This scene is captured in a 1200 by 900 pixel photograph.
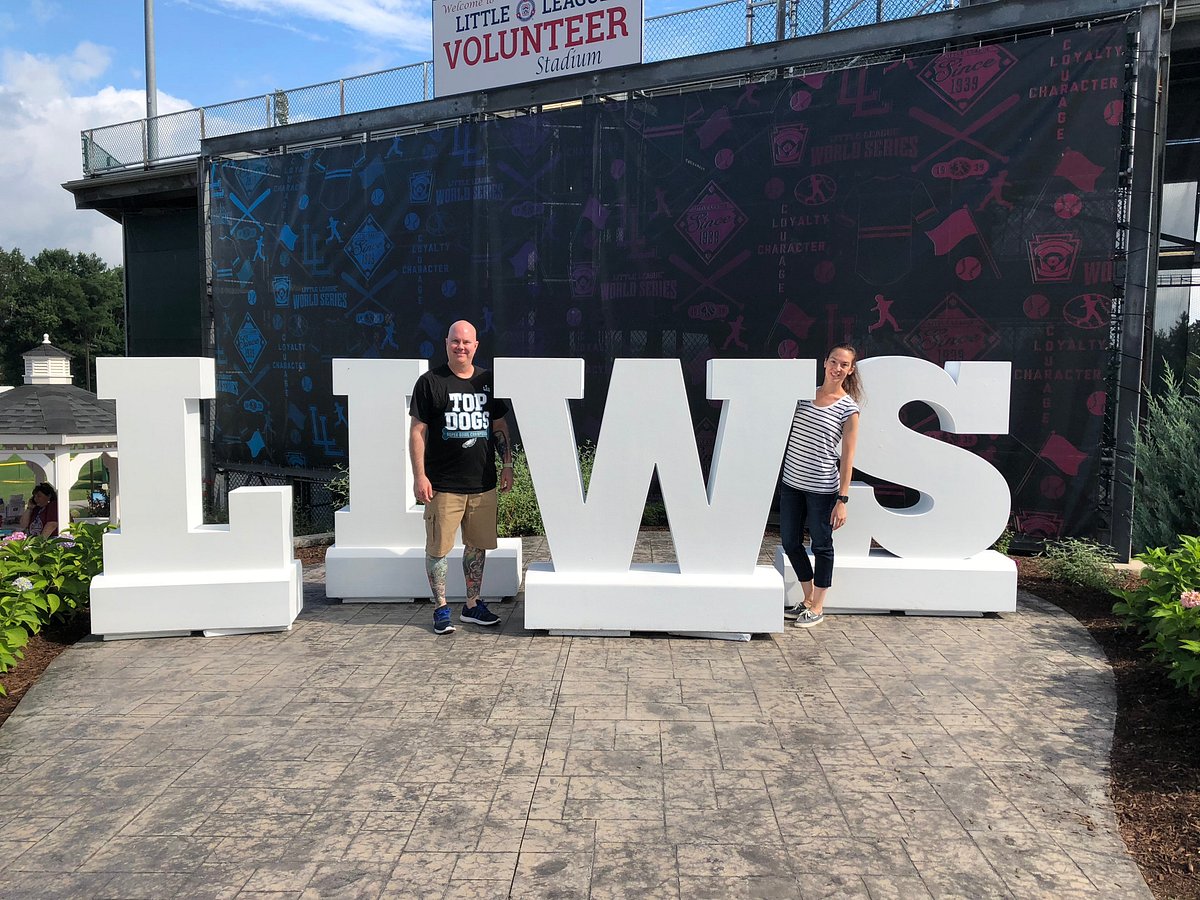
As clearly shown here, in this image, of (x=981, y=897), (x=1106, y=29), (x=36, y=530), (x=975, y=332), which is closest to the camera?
(x=981, y=897)

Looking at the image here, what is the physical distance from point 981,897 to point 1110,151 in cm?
757

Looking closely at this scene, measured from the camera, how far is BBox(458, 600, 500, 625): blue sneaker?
5.71m

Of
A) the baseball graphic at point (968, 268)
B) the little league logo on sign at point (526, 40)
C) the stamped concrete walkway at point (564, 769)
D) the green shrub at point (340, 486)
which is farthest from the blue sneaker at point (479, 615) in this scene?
the little league logo on sign at point (526, 40)

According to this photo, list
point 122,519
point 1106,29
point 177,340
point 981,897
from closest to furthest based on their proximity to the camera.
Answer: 1. point 981,897
2. point 122,519
3. point 1106,29
4. point 177,340

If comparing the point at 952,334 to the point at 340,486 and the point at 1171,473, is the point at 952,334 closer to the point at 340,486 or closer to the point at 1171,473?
the point at 1171,473

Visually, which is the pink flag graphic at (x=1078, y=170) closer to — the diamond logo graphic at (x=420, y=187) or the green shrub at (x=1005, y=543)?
the green shrub at (x=1005, y=543)

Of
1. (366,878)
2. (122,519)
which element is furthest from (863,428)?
(122,519)

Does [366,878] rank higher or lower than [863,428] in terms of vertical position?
lower

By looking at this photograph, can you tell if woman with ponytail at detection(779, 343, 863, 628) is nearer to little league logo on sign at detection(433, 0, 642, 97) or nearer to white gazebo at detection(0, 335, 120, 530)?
little league logo on sign at detection(433, 0, 642, 97)

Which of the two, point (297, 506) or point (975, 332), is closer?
point (975, 332)

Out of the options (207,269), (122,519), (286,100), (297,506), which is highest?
(286,100)

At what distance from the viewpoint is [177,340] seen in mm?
17484

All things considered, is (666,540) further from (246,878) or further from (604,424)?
(246,878)

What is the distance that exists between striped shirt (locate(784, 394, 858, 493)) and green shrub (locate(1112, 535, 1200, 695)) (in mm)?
1782
